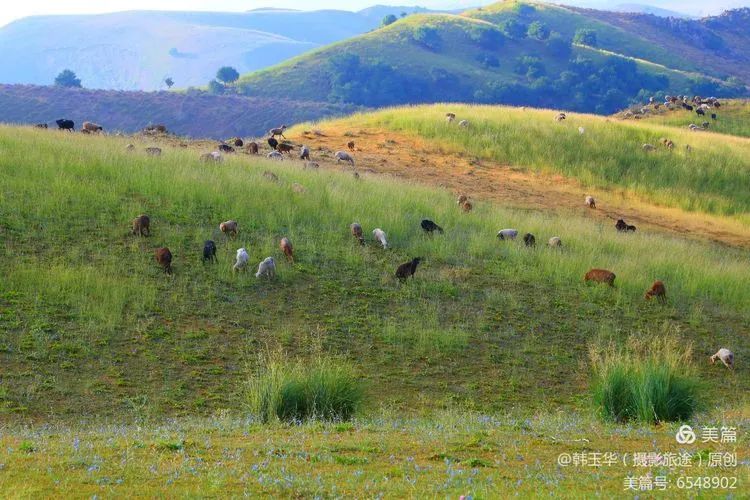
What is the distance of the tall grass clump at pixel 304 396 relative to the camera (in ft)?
32.3

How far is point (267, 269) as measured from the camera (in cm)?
1574

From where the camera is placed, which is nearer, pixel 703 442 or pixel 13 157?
pixel 703 442

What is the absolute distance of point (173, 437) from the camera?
797 cm

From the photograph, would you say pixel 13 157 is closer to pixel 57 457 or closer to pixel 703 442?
pixel 57 457

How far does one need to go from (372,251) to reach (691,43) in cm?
14986

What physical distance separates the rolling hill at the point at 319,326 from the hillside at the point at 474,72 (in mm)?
79446

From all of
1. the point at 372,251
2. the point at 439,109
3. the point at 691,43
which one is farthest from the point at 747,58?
the point at 372,251

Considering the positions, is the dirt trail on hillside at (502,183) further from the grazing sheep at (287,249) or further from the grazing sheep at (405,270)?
the grazing sheep at (287,249)

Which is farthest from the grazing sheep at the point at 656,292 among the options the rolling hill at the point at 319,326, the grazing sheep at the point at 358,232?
the grazing sheep at the point at 358,232

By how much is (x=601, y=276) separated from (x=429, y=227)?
406 cm

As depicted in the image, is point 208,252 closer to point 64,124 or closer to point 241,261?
point 241,261

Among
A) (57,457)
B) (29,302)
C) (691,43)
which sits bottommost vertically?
(29,302)

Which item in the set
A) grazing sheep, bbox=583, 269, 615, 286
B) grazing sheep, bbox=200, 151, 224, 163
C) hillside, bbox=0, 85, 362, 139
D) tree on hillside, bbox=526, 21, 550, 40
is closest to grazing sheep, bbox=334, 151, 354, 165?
grazing sheep, bbox=200, 151, 224, 163

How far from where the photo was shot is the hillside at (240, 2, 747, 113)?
4107 inches
